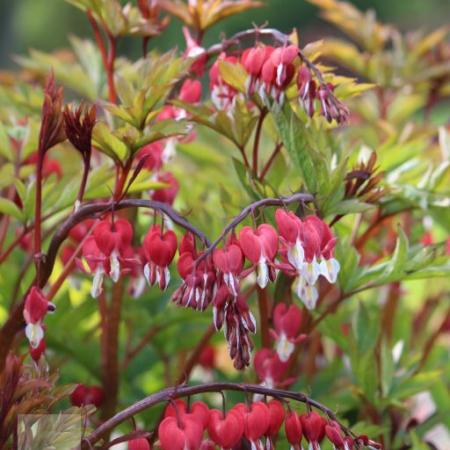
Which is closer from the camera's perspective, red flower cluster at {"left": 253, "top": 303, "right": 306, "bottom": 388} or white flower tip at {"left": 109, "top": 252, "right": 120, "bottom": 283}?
white flower tip at {"left": 109, "top": 252, "right": 120, "bottom": 283}

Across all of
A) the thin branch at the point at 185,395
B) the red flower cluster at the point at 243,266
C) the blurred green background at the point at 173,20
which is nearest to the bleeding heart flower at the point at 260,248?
the red flower cluster at the point at 243,266

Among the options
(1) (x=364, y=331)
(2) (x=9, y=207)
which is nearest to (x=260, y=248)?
(2) (x=9, y=207)

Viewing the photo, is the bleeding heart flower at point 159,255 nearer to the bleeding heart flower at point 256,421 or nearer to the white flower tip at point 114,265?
the white flower tip at point 114,265

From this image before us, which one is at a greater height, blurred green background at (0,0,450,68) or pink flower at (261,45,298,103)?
pink flower at (261,45,298,103)

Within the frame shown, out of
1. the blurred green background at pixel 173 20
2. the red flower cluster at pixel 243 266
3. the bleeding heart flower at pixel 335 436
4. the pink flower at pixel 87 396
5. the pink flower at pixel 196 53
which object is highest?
the pink flower at pixel 196 53

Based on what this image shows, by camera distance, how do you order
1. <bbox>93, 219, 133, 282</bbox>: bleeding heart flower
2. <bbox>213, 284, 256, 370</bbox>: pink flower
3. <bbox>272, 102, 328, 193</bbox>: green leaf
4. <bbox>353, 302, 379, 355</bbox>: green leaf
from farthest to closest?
<bbox>353, 302, 379, 355</bbox>: green leaf → <bbox>272, 102, 328, 193</bbox>: green leaf → <bbox>93, 219, 133, 282</bbox>: bleeding heart flower → <bbox>213, 284, 256, 370</bbox>: pink flower

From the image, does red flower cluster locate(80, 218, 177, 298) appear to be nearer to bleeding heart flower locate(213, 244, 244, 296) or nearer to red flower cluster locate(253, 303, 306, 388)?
bleeding heart flower locate(213, 244, 244, 296)

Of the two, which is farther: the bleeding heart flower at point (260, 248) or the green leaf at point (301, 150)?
the green leaf at point (301, 150)

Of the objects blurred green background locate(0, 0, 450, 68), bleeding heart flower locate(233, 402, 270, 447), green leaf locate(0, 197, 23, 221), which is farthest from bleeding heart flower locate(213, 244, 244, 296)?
blurred green background locate(0, 0, 450, 68)
